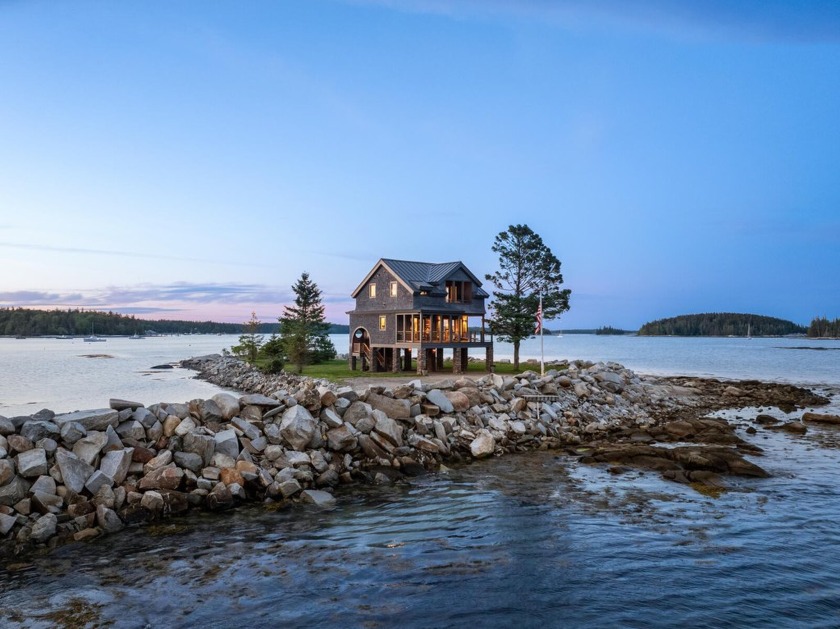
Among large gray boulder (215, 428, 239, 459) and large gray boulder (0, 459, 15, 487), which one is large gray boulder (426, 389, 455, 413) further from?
large gray boulder (0, 459, 15, 487)

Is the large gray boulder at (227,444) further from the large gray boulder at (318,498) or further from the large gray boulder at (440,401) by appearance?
the large gray boulder at (440,401)

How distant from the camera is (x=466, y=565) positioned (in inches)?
332

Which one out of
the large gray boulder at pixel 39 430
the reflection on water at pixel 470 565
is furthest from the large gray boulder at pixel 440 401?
the large gray boulder at pixel 39 430

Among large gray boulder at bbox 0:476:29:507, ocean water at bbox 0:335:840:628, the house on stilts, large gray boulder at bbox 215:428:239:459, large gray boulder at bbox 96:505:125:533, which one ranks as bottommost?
ocean water at bbox 0:335:840:628

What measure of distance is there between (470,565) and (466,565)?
61 mm

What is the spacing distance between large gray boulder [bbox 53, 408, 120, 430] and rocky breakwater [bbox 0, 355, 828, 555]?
0.07 feet

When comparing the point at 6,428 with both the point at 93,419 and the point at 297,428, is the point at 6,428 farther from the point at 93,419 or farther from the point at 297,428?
the point at 297,428

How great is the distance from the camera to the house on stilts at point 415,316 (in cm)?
3831

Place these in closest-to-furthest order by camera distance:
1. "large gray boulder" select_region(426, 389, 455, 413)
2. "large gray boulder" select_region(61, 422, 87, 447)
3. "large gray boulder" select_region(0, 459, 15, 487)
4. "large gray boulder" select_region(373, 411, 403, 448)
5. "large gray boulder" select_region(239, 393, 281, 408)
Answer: "large gray boulder" select_region(0, 459, 15, 487)
"large gray boulder" select_region(61, 422, 87, 447)
"large gray boulder" select_region(239, 393, 281, 408)
"large gray boulder" select_region(373, 411, 403, 448)
"large gray boulder" select_region(426, 389, 455, 413)

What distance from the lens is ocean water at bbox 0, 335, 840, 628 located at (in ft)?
22.6

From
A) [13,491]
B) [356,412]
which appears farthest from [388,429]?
[13,491]

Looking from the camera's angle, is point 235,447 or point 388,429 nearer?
point 235,447

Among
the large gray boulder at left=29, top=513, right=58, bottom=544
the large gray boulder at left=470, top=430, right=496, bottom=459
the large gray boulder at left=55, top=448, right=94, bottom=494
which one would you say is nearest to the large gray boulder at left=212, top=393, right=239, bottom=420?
the large gray boulder at left=55, top=448, right=94, bottom=494

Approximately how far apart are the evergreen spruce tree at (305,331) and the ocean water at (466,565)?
31.1 meters
